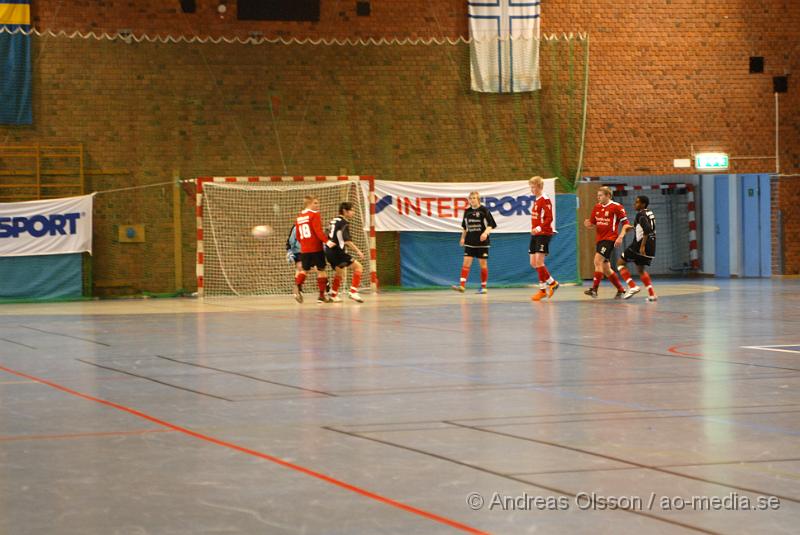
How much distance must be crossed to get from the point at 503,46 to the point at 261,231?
7496 millimetres

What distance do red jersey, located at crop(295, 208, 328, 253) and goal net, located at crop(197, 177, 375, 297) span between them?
437 centimetres

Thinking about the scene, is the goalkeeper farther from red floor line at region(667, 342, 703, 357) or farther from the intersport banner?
red floor line at region(667, 342, 703, 357)

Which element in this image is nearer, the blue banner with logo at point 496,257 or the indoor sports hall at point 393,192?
the indoor sports hall at point 393,192

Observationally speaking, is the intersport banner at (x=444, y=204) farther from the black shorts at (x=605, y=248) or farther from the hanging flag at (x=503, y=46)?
the black shorts at (x=605, y=248)

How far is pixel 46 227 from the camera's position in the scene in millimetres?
25109

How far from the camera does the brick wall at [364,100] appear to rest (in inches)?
1019

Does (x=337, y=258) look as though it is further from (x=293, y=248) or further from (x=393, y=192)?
(x=393, y=192)

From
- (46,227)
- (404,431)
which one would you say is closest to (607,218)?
(46,227)

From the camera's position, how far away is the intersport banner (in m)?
27.1

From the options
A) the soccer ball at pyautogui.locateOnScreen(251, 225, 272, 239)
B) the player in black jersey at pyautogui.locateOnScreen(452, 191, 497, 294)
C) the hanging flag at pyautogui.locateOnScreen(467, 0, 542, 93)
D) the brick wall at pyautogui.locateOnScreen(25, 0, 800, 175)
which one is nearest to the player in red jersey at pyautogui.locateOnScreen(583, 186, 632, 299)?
the player in black jersey at pyautogui.locateOnScreen(452, 191, 497, 294)

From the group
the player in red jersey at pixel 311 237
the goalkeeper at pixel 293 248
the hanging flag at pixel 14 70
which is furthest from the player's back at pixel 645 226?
the hanging flag at pixel 14 70

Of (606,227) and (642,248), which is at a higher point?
(606,227)

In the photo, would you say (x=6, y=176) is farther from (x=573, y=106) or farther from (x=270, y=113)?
(x=573, y=106)

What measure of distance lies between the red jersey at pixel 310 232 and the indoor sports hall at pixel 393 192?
0.04 m
